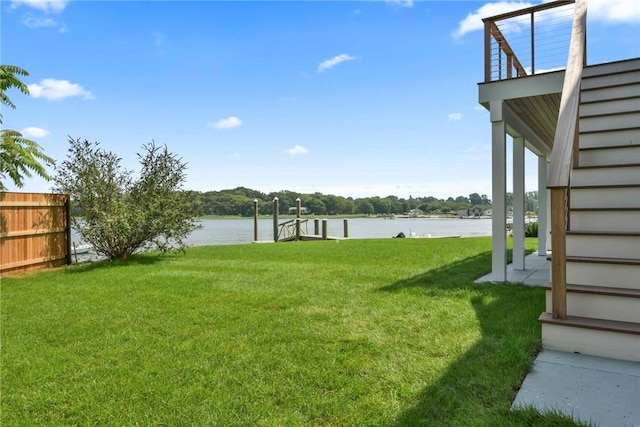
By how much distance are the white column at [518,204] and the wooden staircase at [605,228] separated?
1506 mm

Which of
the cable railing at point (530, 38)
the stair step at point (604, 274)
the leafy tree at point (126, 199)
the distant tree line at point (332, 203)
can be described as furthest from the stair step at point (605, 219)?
the distant tree line at point (332, 203)

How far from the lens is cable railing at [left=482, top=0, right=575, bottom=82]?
5121 millimetres

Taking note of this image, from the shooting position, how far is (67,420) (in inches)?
78.8

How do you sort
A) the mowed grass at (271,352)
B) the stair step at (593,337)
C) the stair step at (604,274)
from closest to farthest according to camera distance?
the mowed grass at (271,352), the stair step at (593,337), the stair step at (604,274)

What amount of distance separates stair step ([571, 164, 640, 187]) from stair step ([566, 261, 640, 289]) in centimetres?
108

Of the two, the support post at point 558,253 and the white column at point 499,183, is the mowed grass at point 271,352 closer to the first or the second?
the support post at point 558,253

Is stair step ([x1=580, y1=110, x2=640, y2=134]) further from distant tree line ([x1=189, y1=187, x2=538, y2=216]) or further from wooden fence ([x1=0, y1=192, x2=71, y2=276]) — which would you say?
distant tree line ([x1=189, y1=187, x2=538, y2=216])

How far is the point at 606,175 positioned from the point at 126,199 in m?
8.32

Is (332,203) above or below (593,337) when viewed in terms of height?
above

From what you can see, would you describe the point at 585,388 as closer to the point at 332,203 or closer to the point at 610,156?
the point at 610,156

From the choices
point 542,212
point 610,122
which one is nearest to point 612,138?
point 610,122

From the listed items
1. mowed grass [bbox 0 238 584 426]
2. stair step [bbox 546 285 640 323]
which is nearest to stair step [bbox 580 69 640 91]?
mowed grass [bbox 0 238 584 426]

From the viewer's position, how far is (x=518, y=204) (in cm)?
656

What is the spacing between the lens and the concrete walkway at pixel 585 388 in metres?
1.83
